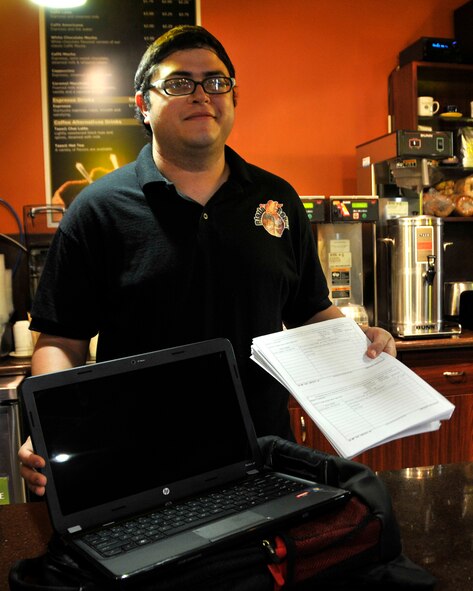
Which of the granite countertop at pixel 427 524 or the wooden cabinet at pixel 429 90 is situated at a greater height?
the wooden cabinet at pixel 429 90

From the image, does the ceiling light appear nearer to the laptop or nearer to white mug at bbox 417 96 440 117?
white mug at bbox 417 96 440 117

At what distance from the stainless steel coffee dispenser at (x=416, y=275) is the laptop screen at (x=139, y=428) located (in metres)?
2.15

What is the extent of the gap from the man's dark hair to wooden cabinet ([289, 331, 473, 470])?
1.76 m

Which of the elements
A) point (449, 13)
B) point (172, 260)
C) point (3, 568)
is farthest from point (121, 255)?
A: point (449, 13)

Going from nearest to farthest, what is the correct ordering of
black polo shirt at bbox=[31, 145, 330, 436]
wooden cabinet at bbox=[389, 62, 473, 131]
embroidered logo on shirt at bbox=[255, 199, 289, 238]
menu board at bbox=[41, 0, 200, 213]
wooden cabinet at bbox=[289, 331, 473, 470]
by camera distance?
black polo shirt at bbox=[31, 145, 330, 436] < embroidered logo on shirt at bbox=[255, 199, 289, 238] < wooden cabinet at bbox=[289, 331, 473, 470] < menu board at bbox=[41, 0, 200, 213] < wooden cabinet at bbox=[389, 62, 473, 131]

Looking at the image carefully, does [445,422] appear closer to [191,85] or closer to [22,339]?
[22,339]

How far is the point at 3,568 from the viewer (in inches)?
36.4

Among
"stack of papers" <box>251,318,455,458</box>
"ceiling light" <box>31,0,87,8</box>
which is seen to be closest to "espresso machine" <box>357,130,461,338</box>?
"ceiling light" <box>31,0,87,8</box>

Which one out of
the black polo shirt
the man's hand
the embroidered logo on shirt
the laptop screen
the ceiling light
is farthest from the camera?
the ceiling light

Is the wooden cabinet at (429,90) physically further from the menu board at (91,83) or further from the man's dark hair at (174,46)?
the man's dark hair at (174,46)

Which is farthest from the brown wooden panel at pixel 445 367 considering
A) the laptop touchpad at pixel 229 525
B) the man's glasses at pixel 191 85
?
the laptop touchpad at pixel 229 525

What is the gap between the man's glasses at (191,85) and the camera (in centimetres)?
141

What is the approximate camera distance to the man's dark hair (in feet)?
4.70

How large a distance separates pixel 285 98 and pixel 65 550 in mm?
3183
